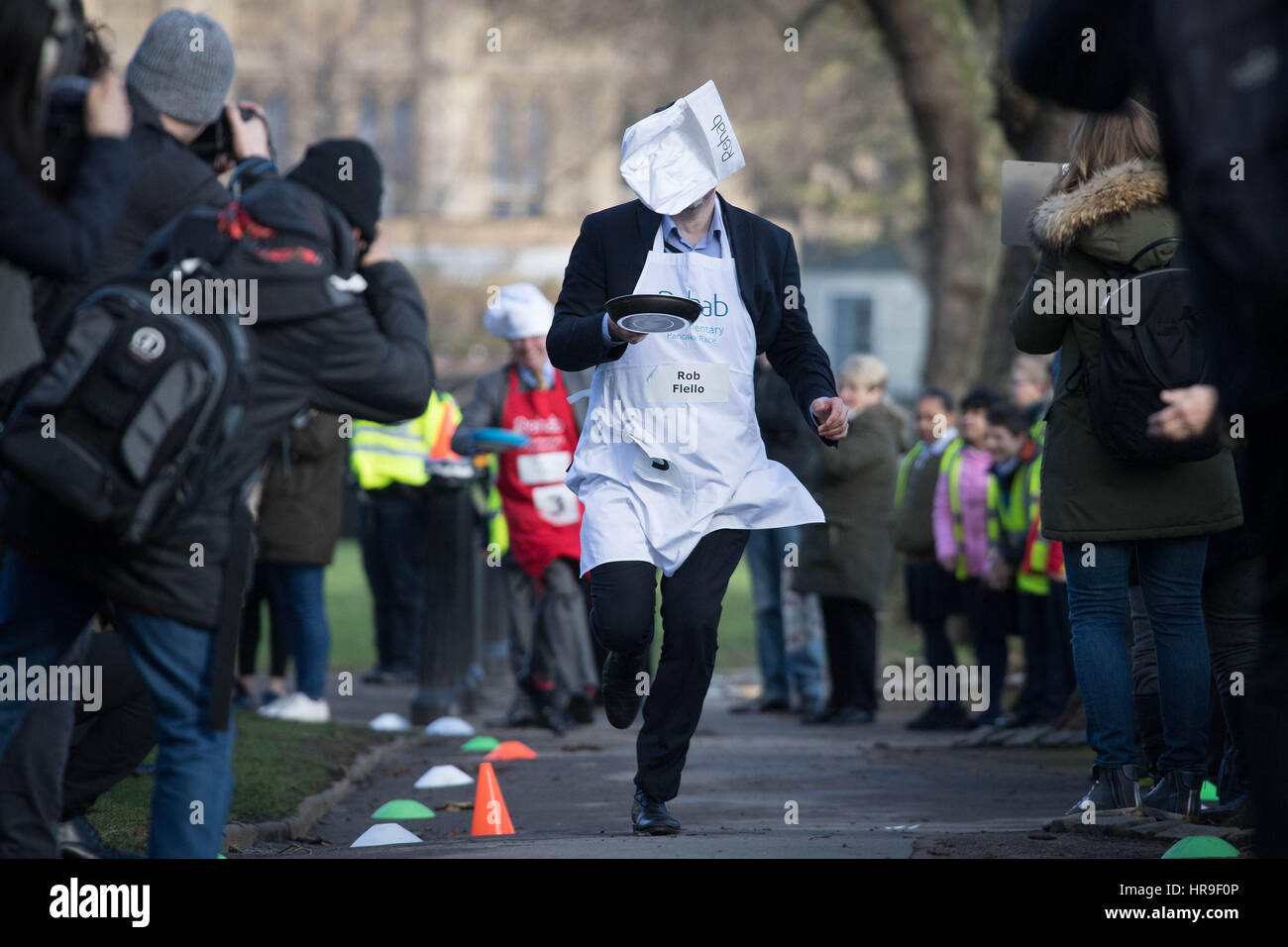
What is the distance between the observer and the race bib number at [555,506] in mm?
9844

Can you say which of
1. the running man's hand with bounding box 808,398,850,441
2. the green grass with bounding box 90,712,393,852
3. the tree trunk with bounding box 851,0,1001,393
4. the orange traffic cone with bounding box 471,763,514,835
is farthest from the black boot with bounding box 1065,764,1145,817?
the tree trunk with bounding box 851,0,1001,393

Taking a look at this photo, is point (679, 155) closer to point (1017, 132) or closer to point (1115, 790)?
point (1115, 790)

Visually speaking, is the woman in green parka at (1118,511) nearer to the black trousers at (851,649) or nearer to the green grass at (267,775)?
the green grass at (267,775)

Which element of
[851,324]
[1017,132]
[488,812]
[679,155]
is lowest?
[488,812]

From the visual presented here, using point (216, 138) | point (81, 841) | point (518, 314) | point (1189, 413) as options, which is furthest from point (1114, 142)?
point (518, 314)

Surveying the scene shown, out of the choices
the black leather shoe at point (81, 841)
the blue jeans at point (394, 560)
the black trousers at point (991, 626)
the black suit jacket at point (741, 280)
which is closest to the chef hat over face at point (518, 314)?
the black trousers at point (991, 626)

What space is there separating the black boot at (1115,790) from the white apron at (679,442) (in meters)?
1.19

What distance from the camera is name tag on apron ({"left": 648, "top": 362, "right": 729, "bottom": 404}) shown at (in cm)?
562

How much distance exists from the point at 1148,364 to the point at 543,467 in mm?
4809

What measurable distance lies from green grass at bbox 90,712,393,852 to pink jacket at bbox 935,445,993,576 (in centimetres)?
338

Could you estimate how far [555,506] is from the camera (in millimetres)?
9859

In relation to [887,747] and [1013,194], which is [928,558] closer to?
[887,747]

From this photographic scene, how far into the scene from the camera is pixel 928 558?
1079 centimetres
